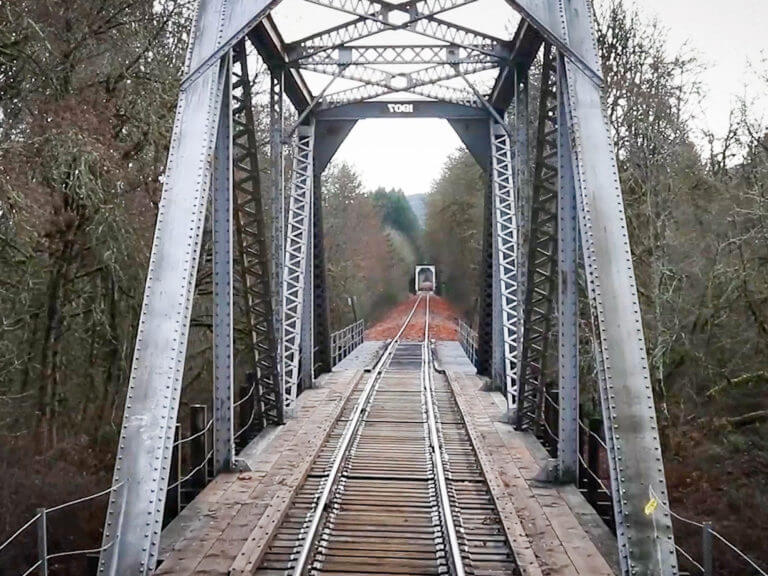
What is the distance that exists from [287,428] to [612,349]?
6.73m

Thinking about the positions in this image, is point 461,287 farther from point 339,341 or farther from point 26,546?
point 26,546

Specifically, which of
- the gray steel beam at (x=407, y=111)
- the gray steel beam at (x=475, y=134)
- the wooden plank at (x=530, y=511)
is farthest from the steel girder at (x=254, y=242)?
the gray steel beam at (x=475, y=134)

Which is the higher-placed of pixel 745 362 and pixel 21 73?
pixel 21 73

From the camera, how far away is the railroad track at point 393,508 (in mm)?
5965

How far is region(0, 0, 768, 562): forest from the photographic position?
29.8 feet

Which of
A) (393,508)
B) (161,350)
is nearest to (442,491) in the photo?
(393,508)

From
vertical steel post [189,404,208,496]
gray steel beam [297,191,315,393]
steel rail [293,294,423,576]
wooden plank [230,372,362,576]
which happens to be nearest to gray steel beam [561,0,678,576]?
steel rail [293,294,423,576]

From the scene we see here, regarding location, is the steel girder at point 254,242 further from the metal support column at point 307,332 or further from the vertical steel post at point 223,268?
the metal support column at point 307,332

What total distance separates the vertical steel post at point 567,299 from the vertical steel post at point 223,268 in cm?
321

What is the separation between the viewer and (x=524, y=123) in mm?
11562

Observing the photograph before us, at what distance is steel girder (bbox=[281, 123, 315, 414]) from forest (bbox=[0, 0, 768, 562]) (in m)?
1.67

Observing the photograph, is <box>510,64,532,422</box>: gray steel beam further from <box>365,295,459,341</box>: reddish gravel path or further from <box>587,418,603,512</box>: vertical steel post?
<box>365,295,459,341</box>: reddish gravel path

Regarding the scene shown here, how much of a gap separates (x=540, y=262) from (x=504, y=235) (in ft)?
13.2

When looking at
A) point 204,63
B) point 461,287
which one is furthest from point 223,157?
point 461,287
